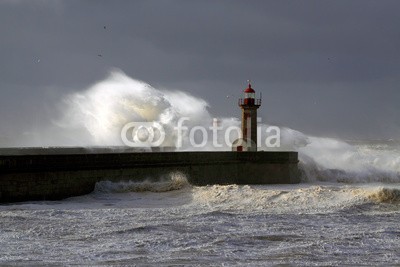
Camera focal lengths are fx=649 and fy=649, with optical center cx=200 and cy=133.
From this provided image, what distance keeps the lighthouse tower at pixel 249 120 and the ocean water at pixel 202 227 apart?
3.90 m

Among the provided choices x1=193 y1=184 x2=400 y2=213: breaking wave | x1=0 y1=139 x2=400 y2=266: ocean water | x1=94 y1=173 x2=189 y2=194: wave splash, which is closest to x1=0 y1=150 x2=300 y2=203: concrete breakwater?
x1=94 y1=173 x2=189 y2=194: wave splash

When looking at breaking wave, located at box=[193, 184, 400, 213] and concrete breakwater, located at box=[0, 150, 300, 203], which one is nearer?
breaking wave, located at box=[193, 184, 400, 213]

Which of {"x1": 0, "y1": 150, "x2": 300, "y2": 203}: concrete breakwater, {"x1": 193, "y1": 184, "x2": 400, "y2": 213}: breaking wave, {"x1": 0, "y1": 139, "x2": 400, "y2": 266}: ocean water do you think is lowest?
{"x1": 0, "y1": 139, "x2": 400, "y2": 266}: ocean water

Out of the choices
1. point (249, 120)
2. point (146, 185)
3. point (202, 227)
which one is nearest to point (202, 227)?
point (202, 227)

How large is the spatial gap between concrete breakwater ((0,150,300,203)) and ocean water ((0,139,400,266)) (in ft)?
1.06

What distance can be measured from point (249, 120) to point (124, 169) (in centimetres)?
555

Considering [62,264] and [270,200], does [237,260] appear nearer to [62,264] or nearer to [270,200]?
[62,264]

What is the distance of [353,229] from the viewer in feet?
30.4

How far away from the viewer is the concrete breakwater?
503 inches

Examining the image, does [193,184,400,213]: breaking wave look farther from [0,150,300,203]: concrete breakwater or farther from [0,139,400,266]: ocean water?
[0,150,300,203]: concrete breakwater

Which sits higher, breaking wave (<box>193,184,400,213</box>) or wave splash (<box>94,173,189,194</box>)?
wave splash (<box>94,173,189,194</box>)

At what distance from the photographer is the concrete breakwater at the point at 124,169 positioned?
12773 mm

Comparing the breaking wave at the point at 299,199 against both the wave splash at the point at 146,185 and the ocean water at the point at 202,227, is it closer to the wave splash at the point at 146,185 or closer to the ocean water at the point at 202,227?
the ocean water at the point at 202,227

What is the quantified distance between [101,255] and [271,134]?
18.1 meters
